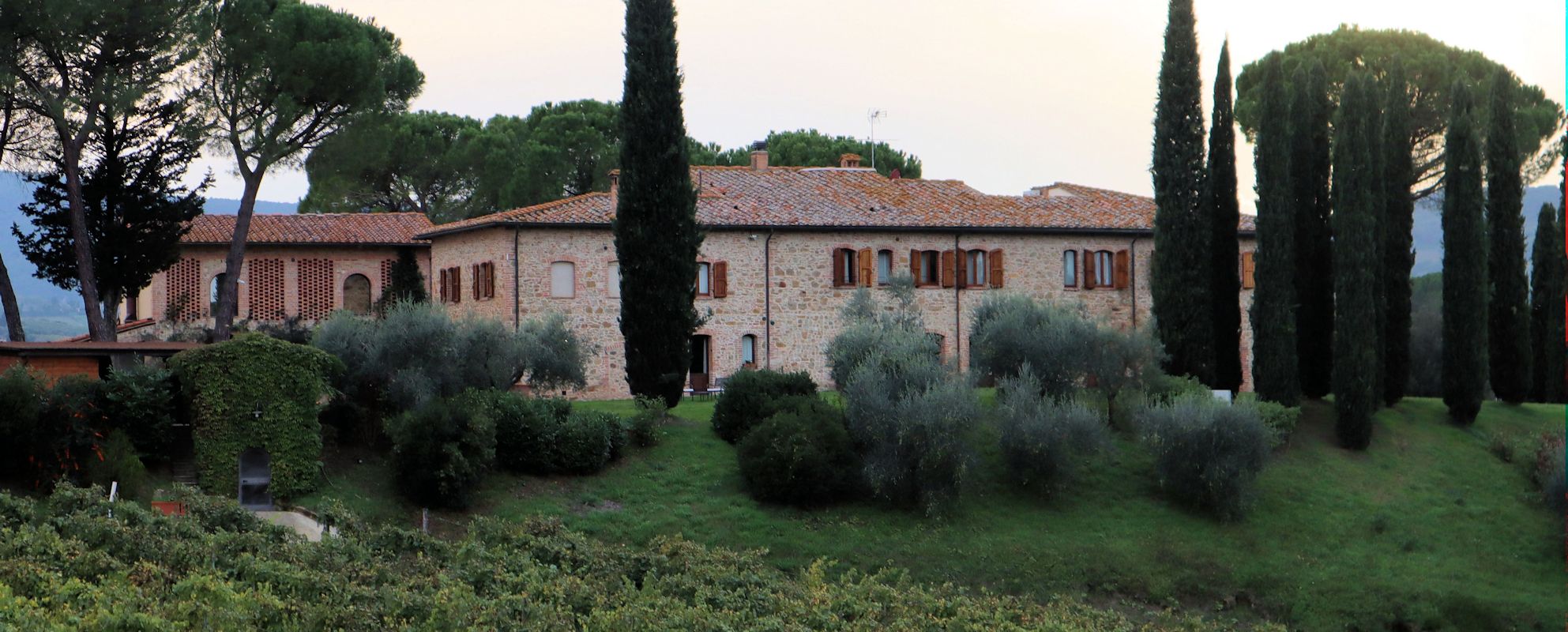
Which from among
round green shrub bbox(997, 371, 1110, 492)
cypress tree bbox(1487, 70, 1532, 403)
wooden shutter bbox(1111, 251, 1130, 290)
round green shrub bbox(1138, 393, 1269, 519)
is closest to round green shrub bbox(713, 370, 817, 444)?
round green shrub bbox(997, 371, 1110, 492)

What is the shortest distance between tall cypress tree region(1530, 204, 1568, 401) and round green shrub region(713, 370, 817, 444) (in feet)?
54.5

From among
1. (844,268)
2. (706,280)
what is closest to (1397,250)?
(844,268)

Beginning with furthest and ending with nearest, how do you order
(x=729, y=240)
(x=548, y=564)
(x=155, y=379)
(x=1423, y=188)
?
(x=1423, y=188) → (x=729, y=240) → (x=155, y=379) → (x=548, y=564)

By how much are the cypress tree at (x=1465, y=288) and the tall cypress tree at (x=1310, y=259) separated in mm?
2251

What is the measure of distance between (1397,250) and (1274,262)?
393 centimetres

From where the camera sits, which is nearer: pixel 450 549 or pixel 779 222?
pixel 450 549

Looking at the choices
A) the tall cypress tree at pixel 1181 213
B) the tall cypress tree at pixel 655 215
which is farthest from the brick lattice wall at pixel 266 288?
the tall cypress tree at pixel 1181 213

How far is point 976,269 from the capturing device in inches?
1416

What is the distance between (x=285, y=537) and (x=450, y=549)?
5.21 feet

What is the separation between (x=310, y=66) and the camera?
3269cm

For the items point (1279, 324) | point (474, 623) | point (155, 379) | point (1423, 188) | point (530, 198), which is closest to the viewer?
point (474, 623)

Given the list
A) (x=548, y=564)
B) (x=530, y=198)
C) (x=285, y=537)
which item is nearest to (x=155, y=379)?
(x=285, y=537)

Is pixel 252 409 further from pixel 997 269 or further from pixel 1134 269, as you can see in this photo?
pixel 1134 269

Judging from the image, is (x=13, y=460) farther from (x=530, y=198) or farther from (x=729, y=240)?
(x=530, y=198)
